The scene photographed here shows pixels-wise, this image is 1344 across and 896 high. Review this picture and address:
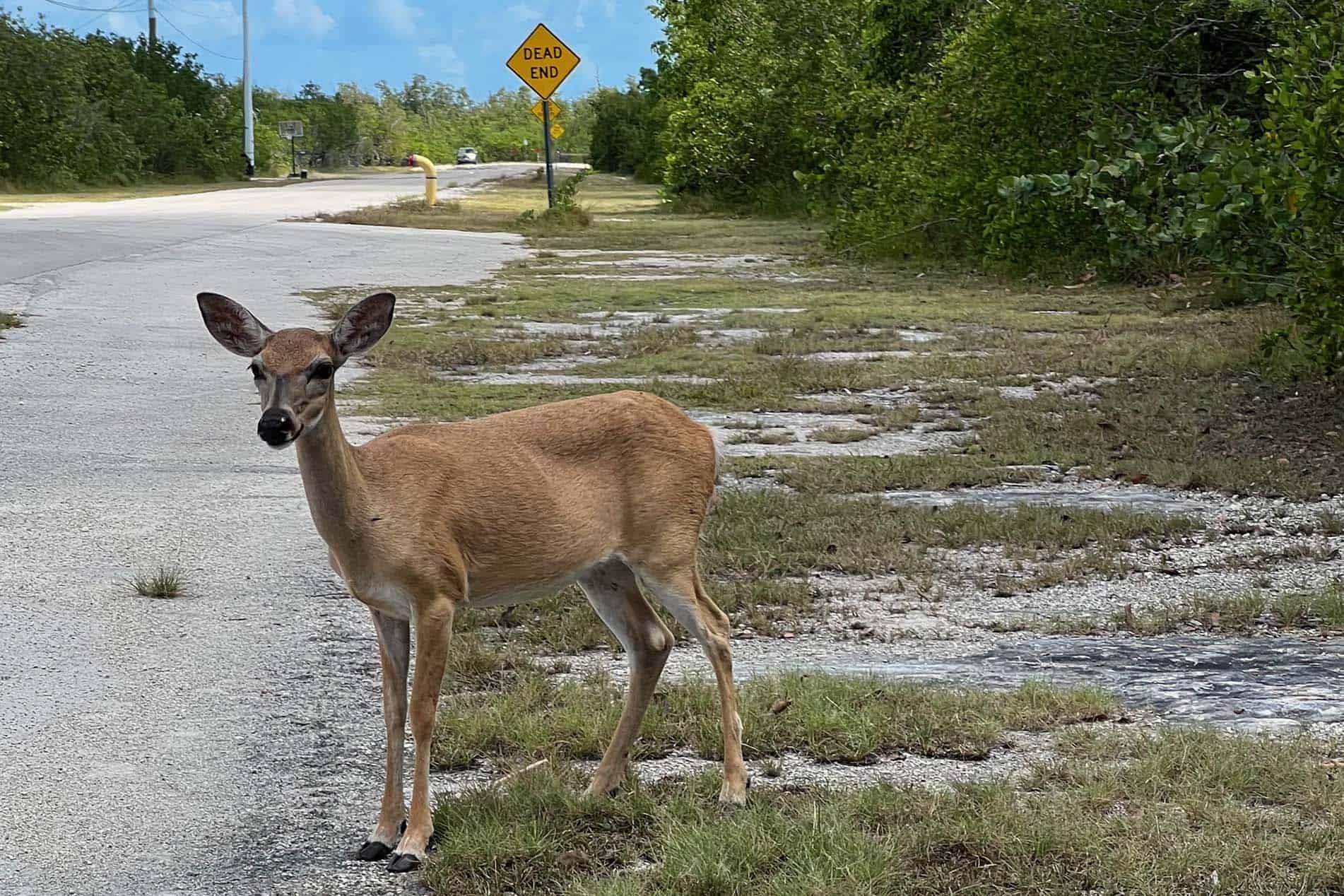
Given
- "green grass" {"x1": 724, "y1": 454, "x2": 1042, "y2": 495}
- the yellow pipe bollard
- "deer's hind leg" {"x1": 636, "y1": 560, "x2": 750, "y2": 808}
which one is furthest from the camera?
the yellow pipe bollard

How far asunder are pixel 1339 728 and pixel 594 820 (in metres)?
2.24

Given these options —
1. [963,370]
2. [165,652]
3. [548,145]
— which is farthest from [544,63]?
[165,652]

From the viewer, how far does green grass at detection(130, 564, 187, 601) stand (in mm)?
6504

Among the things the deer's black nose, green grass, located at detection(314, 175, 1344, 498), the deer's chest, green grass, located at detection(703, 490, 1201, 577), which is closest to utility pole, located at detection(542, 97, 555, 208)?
green grass, located at detection(314, 175, 1344, 498)

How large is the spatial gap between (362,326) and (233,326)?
32 centimetres

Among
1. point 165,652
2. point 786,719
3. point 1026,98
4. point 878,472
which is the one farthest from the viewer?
point 1026,98

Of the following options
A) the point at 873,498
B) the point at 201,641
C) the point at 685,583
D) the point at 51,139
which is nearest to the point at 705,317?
the point at 873,498

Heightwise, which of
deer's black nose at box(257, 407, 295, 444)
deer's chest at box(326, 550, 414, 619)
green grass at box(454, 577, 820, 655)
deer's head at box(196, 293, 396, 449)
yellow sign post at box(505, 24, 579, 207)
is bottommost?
green grass at box(454, 577, 820, 655)

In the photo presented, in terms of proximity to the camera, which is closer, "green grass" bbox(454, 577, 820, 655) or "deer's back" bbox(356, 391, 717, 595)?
"deer's back" bbox(356, 391, 717, 595)

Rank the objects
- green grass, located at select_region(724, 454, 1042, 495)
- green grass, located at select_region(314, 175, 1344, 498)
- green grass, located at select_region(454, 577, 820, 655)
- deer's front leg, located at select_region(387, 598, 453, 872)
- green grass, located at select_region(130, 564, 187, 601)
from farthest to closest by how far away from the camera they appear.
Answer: green grass, located at select_region(314, 175, 1344, 498) → green grass, located at select_region(724, 454, 1042, 495) → green grass, located at select_region(130, 564, 187, 601) → green grass, located at select_region(454, 577, 820, 655) → deer's front leg, located at select_region(387, 598, 453, 872)

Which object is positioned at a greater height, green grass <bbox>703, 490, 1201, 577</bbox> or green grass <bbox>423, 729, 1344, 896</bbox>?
green grass <bbox>423, 729, 1344, 896</bbox>

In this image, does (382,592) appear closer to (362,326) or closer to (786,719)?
(362,326)

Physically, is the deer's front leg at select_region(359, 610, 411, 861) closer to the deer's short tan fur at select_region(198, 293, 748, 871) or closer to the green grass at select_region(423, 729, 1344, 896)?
the deer's short tan fur at select_region(198, 293, 748, 871)

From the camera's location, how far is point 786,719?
4977 mm
